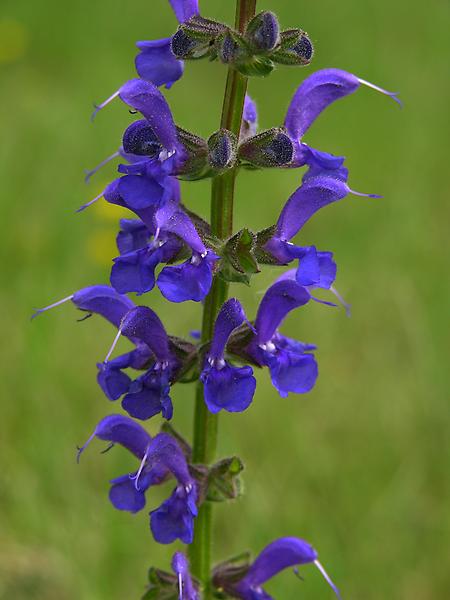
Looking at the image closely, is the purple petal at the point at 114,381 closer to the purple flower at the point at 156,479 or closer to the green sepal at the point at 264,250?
the purple flower at the point at 156,479

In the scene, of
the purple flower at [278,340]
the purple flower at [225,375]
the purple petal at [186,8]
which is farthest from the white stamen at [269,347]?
the purple petal at [186,8]

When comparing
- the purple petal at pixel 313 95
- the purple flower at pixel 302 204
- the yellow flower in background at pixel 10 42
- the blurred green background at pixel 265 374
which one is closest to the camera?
the purple flower at pixel 302 204

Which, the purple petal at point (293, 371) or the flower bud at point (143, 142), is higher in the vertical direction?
the flower bud at point (143, 142)

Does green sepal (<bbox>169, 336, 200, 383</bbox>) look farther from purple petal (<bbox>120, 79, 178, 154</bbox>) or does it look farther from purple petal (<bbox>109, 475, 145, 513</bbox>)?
purple petal (<bbox>120, 79, 178, 154</bbox>)

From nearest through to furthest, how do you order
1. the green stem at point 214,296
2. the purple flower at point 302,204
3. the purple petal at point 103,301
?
the green stem at point 214,296 → the purple flower at point 302,204 → the purple petal at point 103,301

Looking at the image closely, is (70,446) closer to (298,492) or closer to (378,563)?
(298,492)

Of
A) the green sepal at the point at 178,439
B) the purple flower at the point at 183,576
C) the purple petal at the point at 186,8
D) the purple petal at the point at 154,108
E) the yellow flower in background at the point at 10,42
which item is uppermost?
the yellow flower in background at the point at 10,42

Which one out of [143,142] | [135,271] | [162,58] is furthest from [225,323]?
[162,58]

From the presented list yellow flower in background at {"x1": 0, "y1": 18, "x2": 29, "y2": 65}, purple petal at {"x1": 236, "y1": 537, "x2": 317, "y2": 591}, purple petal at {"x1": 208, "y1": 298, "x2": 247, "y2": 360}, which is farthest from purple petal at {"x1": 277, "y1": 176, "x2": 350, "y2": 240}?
yellow flower in background at {"x1": 0, "y1": 18, "x2": 29, "y2": 65}

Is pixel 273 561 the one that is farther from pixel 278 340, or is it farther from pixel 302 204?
pixel 302 204
